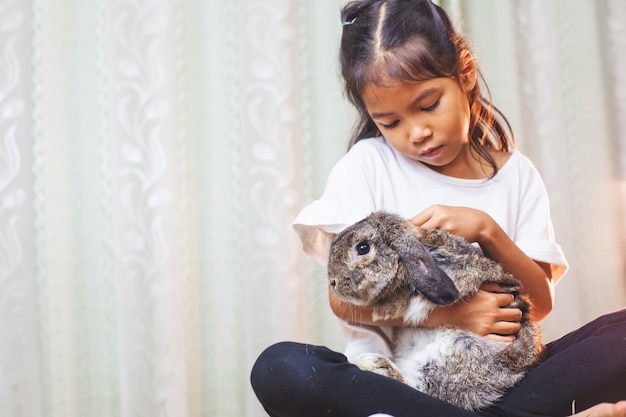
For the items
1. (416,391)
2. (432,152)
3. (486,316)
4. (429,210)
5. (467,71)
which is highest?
(467,71)

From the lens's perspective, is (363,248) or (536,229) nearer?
(363,248)

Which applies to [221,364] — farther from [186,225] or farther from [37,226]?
[37,226]

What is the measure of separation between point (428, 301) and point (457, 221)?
186mm

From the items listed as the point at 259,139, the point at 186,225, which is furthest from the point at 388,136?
the point at 186,225

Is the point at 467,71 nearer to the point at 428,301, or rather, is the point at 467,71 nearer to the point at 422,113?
the point at 422,113

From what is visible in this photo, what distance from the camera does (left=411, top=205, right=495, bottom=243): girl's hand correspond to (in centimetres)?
140

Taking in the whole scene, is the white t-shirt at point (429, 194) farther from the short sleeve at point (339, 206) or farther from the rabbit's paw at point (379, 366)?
the rabbit's paw at point (379, 366)

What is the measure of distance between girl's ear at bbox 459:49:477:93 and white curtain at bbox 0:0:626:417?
75 centimetres

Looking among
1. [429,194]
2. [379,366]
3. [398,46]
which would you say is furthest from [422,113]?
[379,366]

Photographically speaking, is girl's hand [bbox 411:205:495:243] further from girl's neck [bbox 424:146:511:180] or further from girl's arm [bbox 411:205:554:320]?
girl's neck [bbox 424:146:511:180]

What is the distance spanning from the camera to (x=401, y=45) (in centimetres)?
146

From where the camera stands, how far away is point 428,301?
131cm

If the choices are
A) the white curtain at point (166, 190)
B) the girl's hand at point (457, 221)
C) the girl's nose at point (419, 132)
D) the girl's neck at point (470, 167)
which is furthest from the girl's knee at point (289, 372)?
the white curtain at point (166, 190)

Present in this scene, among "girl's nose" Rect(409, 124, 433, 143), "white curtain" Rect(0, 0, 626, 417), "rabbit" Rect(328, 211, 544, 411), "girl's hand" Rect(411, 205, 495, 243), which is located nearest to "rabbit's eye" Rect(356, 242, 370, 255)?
"rabbit" Rect(328, 211, 544, 411)
